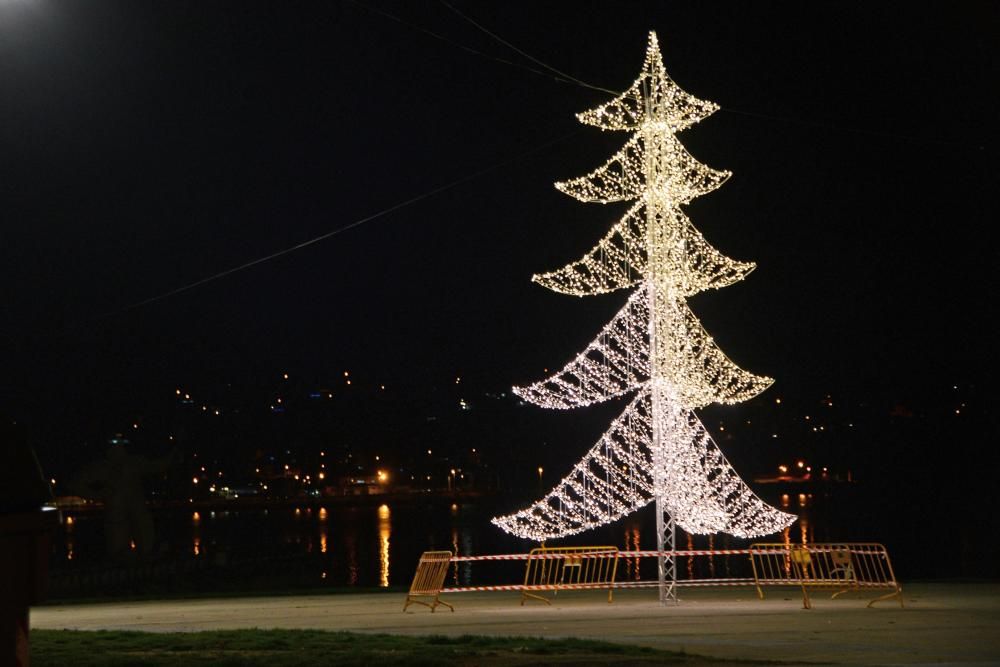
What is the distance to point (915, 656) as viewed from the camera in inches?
400

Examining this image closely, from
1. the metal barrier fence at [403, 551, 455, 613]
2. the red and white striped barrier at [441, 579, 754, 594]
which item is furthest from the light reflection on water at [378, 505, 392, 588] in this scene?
the metal barrier fence at [403, 551, 455, 613]

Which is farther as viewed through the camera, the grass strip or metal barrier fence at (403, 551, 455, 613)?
metal barrier fence at (403, 551, 455, 613)

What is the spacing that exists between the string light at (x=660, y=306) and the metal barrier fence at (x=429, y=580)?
289cm

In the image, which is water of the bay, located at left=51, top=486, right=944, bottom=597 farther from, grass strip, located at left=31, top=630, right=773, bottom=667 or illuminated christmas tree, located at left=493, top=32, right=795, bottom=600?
illuminated christmas tree, located at left=493, top=32, right=795, bottom=600

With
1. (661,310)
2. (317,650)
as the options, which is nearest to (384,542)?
(661,310)

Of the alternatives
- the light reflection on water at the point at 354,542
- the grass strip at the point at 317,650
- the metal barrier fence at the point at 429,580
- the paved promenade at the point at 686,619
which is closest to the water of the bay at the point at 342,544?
the light reflection on water at the point at 354,542

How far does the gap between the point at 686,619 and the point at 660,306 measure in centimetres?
484

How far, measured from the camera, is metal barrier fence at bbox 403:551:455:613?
16.9m

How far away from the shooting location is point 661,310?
1692cm

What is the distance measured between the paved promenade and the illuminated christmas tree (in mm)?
1738

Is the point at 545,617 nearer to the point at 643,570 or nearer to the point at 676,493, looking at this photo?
the point at 676,493

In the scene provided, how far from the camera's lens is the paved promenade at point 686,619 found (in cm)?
1092

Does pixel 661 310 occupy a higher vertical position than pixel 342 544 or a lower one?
higher

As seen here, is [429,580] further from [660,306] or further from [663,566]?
[660,306]
